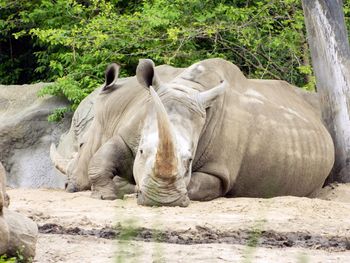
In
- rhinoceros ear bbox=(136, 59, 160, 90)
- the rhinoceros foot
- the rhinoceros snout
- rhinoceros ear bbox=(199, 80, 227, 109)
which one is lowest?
the rhinoceros foot

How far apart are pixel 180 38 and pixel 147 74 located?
12.9 feet

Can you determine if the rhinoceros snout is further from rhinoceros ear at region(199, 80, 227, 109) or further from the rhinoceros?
rhinoceros ear at region(199, 80, 227, 109)

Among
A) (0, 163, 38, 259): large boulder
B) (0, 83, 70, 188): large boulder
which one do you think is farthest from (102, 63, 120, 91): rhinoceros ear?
(0, 163, 38, 259): large boulder

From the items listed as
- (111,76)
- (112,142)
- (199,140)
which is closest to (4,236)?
(112,142)

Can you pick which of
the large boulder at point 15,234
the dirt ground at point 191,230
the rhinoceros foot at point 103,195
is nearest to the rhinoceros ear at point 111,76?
the rhinoceros foot at point 103,195

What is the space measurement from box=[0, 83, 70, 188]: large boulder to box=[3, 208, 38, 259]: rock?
860 centimetres

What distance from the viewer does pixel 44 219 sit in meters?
7.41

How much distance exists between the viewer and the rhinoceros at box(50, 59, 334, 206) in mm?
8844

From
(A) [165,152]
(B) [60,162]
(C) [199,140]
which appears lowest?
(B) [60,162]

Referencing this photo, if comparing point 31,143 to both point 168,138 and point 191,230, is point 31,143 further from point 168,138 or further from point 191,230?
point 191,230

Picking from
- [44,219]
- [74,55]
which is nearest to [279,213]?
[44,219]

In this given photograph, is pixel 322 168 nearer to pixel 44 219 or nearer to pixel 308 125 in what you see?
Result: pixel 308 125

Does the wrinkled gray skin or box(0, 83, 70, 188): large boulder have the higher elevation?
the wrinkled gray skin

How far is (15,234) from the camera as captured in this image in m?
5.15
